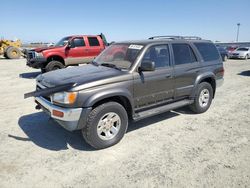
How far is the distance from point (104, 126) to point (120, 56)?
1541 millimetres

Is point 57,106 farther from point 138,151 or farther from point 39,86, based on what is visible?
point 138,151

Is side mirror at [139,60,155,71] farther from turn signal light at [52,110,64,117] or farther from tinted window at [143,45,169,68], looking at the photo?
turn signal light at [52,110,64,117]

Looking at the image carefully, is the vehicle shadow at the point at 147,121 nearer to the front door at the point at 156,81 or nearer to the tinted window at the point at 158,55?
the front door at the point at 156,81

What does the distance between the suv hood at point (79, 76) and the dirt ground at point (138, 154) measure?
1114 mm

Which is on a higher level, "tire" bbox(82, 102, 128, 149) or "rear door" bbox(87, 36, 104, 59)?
"rear door" bbox(87, 36, 104, 59)

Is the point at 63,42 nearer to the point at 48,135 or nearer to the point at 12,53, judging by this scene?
the point at 48,135

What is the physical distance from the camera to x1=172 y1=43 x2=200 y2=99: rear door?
4.84 meters

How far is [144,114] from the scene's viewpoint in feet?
13.9

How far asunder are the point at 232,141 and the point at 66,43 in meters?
9.17

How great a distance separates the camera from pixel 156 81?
4383mm

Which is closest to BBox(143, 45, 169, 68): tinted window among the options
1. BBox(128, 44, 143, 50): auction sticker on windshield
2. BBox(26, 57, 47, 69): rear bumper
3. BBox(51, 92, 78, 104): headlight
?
BBox(128, 44, 143, 50): auction sticker on windshield

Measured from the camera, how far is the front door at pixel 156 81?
415cm

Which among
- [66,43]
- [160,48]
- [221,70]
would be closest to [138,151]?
[160,48]

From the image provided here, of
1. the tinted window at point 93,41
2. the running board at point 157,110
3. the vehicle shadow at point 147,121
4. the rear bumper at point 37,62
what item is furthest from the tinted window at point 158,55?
the tinted window at point 93,41
